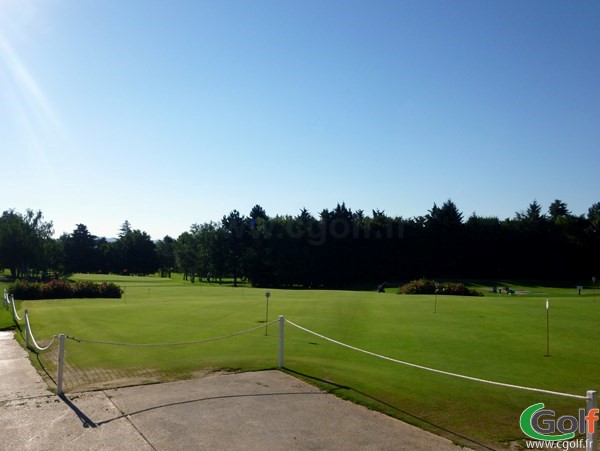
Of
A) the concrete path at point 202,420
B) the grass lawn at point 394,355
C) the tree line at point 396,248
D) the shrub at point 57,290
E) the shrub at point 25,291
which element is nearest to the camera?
the concrete path at point 202,420

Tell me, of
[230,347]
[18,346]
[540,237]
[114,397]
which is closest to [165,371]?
[114,397]

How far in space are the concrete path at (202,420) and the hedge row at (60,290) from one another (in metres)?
34.8

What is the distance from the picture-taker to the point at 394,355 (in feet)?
46.4

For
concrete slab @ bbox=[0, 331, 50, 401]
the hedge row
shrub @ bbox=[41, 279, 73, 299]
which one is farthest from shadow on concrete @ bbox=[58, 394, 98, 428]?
shrub @ bbox=[41, 279, 73, 299]

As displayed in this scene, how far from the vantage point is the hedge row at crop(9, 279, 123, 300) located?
41781 mm

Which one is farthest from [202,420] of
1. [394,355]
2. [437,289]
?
[437,289]

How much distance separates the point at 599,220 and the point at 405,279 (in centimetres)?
3411

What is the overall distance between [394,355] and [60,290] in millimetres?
37577

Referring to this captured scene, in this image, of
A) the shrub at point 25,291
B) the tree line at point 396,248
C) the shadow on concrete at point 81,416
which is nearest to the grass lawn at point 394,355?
the shadow on concrete at point 81,416

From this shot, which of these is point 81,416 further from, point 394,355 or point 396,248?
point 396,248

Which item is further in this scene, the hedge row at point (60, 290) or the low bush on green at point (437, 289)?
the low bush on green at point (437, 289)

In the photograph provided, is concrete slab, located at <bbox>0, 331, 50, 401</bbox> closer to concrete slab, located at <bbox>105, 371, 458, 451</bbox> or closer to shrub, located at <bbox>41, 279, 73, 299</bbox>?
concrete slab, located at <bbox>105, 371, 458, 451</bbox>

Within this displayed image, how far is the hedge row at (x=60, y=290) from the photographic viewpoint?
137 ft

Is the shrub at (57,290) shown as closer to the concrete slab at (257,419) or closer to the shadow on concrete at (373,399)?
the concrete slab at (257,419)
